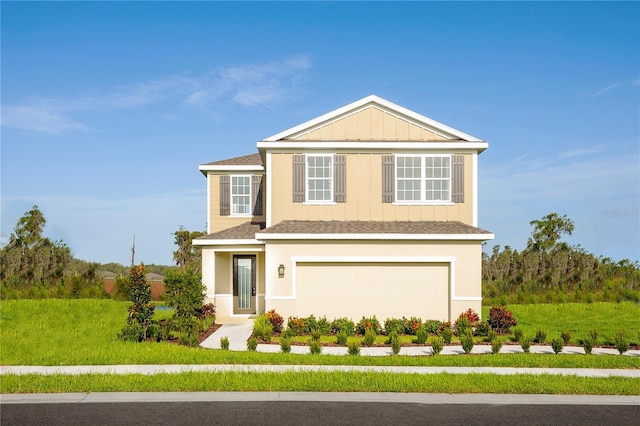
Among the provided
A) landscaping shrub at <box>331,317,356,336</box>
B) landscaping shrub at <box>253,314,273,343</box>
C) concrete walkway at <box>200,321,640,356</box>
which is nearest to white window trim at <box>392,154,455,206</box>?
landscaping shrub at <box>331,317,356,336</box>

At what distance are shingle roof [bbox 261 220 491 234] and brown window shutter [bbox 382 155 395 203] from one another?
994mm

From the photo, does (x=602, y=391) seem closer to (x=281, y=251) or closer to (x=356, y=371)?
(x=356, y=371)

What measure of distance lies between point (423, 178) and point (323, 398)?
12561mm

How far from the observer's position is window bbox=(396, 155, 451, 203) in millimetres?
21594

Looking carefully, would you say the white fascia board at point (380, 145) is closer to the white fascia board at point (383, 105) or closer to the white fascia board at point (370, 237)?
the white fascia board at point (383, 105)

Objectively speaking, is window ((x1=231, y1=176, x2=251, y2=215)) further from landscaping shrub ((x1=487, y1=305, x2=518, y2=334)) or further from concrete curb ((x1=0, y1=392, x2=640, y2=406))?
concrete curb ((x1=0, y1=392, x2=640, y2=406))

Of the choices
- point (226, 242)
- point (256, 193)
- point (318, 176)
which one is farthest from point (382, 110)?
point (226, 242)

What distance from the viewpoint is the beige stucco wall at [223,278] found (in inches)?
896

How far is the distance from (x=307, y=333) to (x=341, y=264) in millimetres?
2592

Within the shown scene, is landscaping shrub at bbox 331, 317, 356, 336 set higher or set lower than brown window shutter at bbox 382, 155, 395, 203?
lower

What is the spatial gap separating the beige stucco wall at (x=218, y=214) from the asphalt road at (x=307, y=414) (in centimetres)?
1544

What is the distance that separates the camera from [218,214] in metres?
25.4

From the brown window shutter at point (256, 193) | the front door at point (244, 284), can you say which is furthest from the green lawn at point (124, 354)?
the brown window shutter at point (256, 193)

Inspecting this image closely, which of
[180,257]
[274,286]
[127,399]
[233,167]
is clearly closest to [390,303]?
[274,286]
